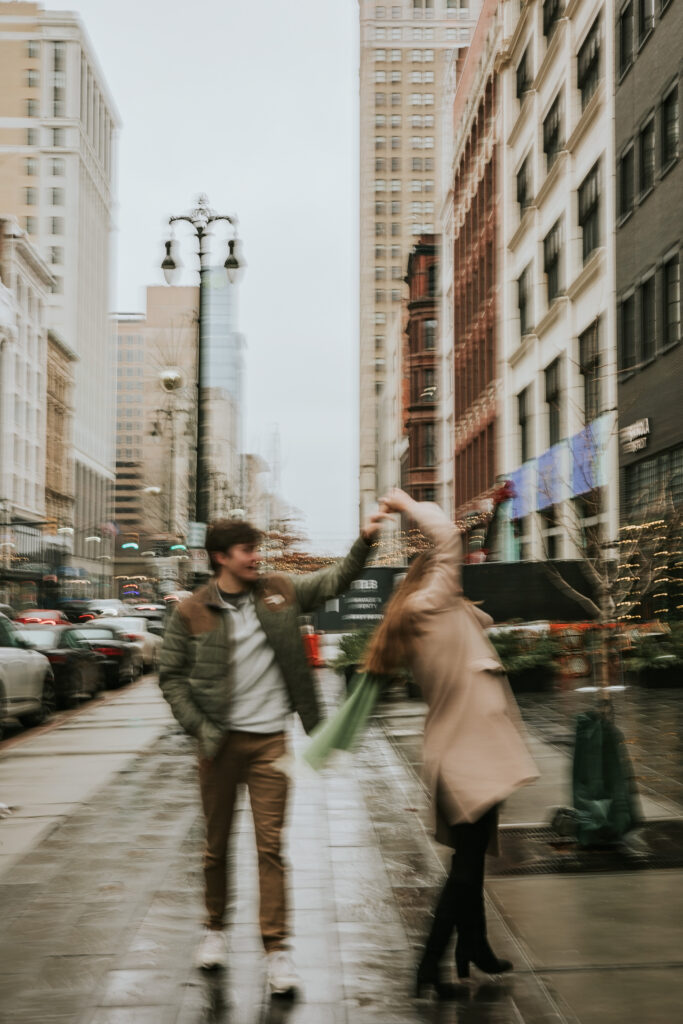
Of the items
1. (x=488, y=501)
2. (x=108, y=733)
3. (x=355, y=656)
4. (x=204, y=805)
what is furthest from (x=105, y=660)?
(x=204, y=805)

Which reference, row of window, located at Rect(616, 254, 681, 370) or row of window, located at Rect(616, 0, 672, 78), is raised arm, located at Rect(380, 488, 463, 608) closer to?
row of window, located at Rect(616, 254, 681, 370)

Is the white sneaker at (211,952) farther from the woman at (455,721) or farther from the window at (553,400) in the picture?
the window at (553,400)

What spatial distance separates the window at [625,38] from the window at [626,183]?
6.05ft

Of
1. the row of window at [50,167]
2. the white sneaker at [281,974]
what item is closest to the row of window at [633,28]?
the white sneaker at [281,974]

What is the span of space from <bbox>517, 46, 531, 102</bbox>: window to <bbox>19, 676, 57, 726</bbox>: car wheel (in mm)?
25978

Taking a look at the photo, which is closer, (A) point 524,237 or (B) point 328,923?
(B) point 328,923

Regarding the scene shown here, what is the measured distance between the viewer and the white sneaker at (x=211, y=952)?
5148 millimetres

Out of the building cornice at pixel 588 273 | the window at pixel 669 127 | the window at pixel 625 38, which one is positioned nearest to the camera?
the window at pixel 669 127

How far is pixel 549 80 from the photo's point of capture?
33844 mm

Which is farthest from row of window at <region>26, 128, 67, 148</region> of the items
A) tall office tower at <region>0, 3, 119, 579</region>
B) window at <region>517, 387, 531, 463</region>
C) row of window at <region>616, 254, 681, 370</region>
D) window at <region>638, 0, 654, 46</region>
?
row of window at <region>616, 254, 681, 370</region>

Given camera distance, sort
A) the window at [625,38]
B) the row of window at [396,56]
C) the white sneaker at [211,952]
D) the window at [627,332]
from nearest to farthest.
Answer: the white sneaker at [211,952], the window at [627,332], the window at [625,38], the row of window at [396,56]

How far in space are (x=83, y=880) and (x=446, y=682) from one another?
3316 mm

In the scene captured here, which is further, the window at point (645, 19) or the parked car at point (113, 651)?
the parked car at point (113, 651)

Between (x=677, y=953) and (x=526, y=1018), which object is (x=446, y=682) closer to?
(x=526, y=1018)
